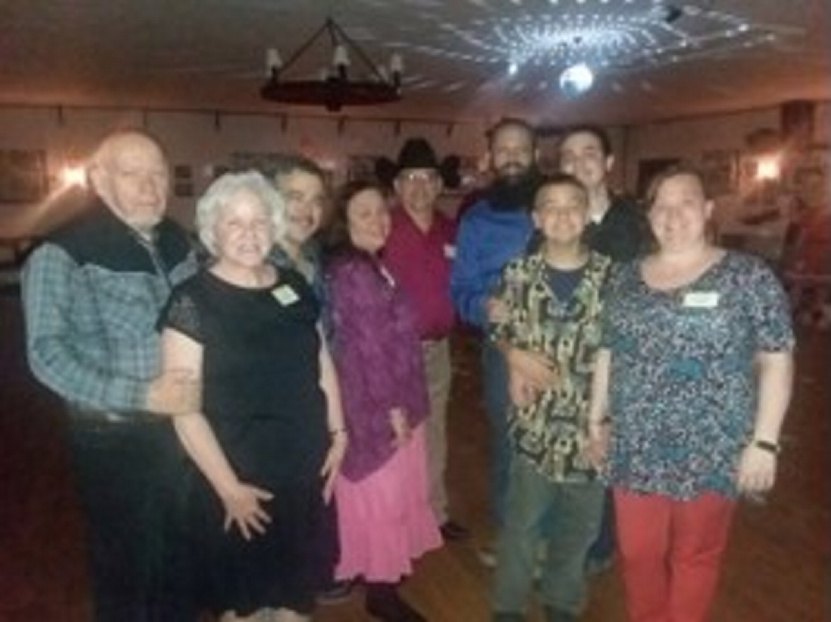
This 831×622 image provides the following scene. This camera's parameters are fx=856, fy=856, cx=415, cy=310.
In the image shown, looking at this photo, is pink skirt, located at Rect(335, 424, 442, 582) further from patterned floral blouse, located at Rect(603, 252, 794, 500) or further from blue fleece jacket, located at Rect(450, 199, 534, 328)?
patterned floral blouse, located at Rect(603, 252, 794, 500)

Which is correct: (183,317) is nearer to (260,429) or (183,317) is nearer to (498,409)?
(260,429)

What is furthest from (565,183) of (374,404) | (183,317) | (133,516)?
(133,516)

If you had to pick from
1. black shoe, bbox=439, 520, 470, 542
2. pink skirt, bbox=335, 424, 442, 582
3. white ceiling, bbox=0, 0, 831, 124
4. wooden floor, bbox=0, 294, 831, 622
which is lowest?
wooden floor, bbox=0, 294, 831, 622

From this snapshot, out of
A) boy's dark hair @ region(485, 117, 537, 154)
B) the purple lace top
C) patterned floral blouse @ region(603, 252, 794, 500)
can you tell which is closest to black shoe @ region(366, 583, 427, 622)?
the purple lace top

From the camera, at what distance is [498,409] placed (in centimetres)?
288

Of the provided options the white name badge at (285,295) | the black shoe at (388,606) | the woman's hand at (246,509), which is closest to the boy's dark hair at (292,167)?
the white name badge at (285,295)

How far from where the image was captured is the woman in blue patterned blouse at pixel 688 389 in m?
2.06

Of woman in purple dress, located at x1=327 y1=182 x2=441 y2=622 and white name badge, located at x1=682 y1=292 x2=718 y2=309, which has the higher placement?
white name badge, located at x1=682 y1=292 x2=718 y2=309

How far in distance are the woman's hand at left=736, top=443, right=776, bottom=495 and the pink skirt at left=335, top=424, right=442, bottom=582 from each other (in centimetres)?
107

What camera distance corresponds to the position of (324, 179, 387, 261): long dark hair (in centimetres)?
259

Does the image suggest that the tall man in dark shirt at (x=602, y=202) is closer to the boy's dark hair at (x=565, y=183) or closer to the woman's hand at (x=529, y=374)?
the boy's dark hair at (x=565, y=183)

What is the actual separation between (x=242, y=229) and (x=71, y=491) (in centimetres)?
284

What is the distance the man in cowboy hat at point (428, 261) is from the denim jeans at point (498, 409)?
36cm

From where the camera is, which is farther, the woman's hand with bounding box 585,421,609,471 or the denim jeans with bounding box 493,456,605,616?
the denim jeans with bounding box 493,456,605,616
